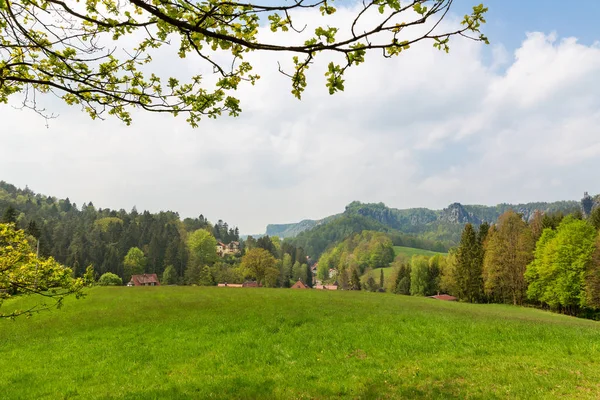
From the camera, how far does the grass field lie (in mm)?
10500

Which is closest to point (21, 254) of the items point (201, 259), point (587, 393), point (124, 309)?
point (587, 393)

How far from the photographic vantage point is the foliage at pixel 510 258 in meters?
56.0

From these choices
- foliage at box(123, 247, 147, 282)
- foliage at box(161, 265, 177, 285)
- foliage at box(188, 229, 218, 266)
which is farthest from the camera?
foliage at box(188, 229, 218, 266)

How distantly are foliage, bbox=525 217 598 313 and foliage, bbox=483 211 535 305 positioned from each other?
6.01 meters

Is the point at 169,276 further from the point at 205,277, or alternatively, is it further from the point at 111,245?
the point at 111,245

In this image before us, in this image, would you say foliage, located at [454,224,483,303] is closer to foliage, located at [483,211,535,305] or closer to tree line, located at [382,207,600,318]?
tree line, located at [382,207,600,318]

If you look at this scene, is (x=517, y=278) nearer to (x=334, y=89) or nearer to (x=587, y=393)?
(x=587, y=393)

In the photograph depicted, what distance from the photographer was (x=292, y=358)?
47.5 feet

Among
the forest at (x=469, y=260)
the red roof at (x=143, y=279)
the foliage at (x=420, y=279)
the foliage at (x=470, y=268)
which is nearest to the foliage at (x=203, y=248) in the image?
the forest at (x=469, y=260)

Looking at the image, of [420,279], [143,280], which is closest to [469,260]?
[420,279]

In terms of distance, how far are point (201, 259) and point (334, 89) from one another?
392ft

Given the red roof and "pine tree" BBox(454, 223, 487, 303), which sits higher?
"pine tree" BBox(454, 223, 487, 303)

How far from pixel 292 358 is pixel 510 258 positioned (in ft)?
184

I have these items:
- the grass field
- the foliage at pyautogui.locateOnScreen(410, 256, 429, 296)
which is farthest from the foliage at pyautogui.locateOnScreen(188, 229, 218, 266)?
the grass field
